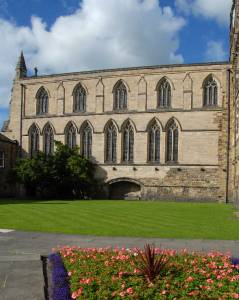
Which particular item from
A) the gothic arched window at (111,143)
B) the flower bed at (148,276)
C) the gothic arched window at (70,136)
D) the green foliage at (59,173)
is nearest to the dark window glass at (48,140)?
the gothic arched window at (70,136)

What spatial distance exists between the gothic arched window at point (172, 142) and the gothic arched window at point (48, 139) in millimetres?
13245

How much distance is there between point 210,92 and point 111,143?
36.9 feet

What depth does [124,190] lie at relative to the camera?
43.1 m

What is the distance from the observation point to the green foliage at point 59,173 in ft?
136

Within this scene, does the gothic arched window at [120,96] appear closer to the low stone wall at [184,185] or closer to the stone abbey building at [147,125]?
the stone abbey building at [147,125]

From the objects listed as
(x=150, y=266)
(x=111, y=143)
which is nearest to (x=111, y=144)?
(x=111, y=143)

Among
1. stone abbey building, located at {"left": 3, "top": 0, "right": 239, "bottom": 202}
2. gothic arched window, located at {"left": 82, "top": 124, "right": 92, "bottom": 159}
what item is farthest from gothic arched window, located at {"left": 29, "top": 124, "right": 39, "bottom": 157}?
gothic arched window, located at {"left": 82, "top": 124, "right": 92, "bottom": 159}

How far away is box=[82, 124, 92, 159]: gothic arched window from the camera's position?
145ft

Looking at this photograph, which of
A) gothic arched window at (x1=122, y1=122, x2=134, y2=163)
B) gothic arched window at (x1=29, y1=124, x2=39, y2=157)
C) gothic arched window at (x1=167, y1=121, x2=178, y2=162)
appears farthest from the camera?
gothic arched window at (x1=29, y1=124, x2=39, y2=157)

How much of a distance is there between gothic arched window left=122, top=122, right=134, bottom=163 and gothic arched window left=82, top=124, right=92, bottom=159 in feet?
12.8

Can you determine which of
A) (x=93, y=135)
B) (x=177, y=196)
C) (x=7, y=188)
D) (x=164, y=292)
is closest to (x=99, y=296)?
(x=164, y=292)

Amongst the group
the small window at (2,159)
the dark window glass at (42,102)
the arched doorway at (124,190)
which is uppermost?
the dark window glass at (42,102)

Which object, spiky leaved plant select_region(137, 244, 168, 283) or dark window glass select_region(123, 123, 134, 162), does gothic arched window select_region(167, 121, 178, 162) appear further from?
spiky leaved plant select_region(137, 244, 168, 283)

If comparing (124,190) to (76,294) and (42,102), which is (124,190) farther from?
(76,294)
